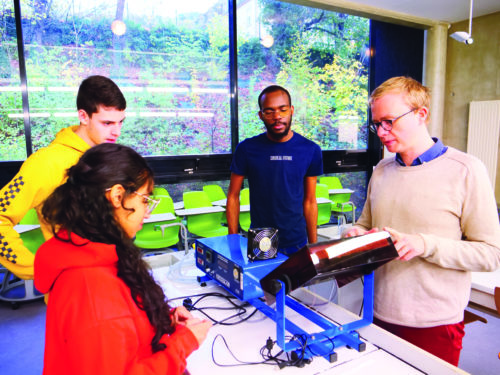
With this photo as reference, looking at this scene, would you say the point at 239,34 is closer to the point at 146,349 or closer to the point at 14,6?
the point at 14,6

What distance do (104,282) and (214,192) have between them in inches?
173

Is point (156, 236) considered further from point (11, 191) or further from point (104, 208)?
point (104, 208)

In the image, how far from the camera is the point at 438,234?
121 cm

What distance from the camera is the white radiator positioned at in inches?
228

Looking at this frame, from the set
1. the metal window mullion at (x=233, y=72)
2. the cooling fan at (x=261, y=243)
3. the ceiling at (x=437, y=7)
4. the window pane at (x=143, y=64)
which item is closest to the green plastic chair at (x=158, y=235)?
the window pane at (x=143, y=64)

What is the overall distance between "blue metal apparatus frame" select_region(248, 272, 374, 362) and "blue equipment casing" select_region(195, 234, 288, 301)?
198 millimetres

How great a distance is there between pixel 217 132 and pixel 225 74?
86cm

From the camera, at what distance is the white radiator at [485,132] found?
5797 millimetres

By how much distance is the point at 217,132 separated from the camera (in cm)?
542

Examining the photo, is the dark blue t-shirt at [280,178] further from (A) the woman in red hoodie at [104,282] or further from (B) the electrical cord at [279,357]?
(A) the woman in red hoodie at [104,282]

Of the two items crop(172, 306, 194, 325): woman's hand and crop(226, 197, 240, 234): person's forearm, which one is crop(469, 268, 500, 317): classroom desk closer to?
crop(226, 197, 240, 234): person's forearm

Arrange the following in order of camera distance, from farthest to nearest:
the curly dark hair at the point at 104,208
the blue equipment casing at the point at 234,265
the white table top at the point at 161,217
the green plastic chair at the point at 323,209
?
1. the green plastic chair at the point at 323,209
2. the white table top at the point at 161,217
3. the blue equipment casing at the point at 234,265
4. the curly dark hair at the point at 104,208

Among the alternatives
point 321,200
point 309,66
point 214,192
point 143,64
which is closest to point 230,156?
point 214,192

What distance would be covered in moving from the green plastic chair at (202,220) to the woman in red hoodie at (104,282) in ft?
11.0
